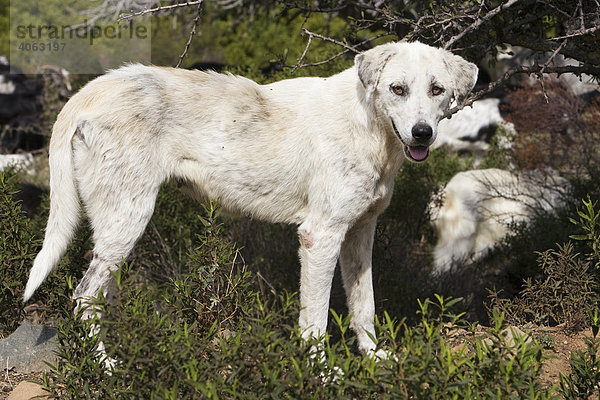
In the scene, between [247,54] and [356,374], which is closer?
[356,374]

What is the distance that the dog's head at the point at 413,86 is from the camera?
3.97m

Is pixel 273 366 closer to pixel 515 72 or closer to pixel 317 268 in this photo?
pixel 317 268

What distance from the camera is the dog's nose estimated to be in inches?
154

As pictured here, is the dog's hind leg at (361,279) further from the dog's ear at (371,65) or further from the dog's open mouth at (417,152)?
the dog's ear at (371,65)

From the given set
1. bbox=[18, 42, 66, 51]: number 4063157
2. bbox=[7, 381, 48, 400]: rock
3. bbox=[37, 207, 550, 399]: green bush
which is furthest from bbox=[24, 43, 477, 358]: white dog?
bbox=[18, 42, 66, 51]: number 4063157

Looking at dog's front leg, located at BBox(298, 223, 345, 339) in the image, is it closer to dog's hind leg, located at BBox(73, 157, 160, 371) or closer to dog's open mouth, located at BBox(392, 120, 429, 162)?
dog's open mouth, located at BBox(392, 120, 429, 162)

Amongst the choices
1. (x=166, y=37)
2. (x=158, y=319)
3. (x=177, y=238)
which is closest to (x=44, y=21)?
(x=166, y=37)

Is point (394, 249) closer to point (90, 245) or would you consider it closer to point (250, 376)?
point (90, 245)

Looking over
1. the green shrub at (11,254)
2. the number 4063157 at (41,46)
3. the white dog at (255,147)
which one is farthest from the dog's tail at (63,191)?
the number 4063157 at (41,46)

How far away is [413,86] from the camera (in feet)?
13.3

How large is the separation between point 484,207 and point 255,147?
4959 millimetres

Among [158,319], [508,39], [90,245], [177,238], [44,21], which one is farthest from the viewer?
[44,21]

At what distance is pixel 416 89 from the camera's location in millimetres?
4055

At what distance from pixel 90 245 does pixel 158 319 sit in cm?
256
